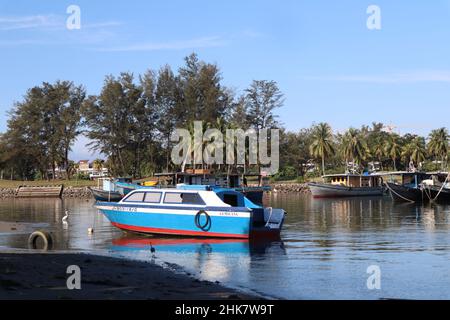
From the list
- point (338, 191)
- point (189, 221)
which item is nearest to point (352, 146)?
point (338, 191)

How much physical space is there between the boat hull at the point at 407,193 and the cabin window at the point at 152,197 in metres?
46.4

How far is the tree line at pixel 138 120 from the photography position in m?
114

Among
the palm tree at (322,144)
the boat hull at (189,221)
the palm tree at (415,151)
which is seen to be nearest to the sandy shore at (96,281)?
the boat hull at (189,221)

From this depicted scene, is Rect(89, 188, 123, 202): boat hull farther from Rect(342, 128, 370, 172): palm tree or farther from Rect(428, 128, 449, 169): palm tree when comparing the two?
Rect(428, 128, 449, 169): palm tree

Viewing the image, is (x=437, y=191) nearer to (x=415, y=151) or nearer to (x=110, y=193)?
(x=110, y=193)

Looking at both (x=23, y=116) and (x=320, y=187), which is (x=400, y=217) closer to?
(x=320, y=187)

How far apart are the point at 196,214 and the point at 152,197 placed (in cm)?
289

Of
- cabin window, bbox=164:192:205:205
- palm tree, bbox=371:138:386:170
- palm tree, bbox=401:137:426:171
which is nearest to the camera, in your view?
cabin window, bbox=164:192:205:205

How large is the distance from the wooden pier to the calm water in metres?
60.6

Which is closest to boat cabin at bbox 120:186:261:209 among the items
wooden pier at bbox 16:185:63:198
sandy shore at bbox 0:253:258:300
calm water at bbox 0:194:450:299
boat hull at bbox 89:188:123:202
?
calm water at bbox 0:194:450:299

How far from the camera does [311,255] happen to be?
25625 mm

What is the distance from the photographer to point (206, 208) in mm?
30625

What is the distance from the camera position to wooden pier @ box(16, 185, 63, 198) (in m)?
100

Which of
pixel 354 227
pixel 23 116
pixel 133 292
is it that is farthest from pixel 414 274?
pixel 23 116
